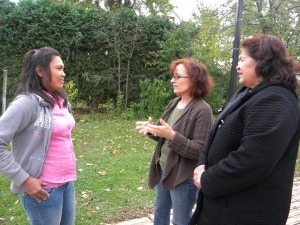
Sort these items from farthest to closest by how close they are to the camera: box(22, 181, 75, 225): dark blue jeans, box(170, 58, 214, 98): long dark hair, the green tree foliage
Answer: the green tree foliage
box(170, 58, 214, 98): long dark hair
box(22, 181, 75, 225): dark blue jeans

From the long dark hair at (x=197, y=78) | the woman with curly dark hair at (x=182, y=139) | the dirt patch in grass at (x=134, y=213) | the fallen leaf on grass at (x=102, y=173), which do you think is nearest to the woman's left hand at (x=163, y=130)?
the woman with curly dark hair at (x=182, y=139)

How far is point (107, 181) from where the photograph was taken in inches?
197

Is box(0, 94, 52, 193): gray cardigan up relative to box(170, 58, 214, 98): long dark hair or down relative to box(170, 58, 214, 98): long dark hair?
down

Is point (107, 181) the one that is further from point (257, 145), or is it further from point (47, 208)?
point (257, 145)

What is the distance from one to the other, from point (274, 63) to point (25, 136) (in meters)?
1.65

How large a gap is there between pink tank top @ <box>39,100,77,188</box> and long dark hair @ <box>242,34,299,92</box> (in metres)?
1.39

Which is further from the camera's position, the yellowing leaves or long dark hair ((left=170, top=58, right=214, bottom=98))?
the yellowing leaves

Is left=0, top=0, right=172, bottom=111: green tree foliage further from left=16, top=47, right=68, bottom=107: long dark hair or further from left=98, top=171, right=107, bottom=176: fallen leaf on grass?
left=16, top=47, right=68, bottom=107: long dark hair

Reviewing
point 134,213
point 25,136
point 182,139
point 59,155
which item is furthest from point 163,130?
point 134,213

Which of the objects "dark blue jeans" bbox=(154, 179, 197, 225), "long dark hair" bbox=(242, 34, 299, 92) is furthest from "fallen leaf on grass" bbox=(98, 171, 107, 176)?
"long dark hair" bbox=(242, 34, 299, 92)

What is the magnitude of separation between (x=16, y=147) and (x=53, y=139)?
0.25m

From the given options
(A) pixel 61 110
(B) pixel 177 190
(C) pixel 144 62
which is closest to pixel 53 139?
(A) pixel 61 110

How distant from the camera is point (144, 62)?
37.1 feet

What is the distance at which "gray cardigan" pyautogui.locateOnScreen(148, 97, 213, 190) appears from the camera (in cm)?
253
